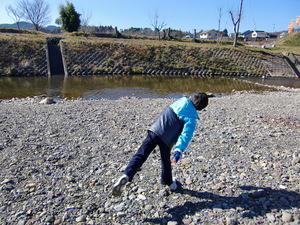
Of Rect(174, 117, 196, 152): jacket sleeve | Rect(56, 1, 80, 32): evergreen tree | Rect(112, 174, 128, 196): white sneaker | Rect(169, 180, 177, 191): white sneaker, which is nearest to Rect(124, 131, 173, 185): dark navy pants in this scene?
Rect(112, 174, 128, 196): white sneaker

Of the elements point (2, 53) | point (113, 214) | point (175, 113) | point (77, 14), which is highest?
point (77, 14)

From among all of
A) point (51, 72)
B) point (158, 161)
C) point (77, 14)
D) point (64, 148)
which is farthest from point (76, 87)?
point (77, 14)

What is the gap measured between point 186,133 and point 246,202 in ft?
5.38

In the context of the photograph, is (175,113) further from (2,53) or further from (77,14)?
(77,14)

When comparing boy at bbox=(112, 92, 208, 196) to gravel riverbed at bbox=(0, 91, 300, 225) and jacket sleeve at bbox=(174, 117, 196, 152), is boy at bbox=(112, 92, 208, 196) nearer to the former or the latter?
jacket sleeve at bbox=(174, 117, 196, 152)

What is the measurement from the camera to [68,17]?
49.4 m

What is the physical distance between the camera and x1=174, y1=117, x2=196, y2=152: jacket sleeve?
3.95 meters

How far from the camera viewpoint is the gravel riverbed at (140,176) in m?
3.91

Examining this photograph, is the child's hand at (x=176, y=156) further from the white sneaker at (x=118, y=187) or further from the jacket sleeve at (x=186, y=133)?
the white sneaker at (x=118, y=187)

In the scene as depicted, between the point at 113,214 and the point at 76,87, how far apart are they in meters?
19.4

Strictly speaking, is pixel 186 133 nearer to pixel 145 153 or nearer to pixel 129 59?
pixel 145 153

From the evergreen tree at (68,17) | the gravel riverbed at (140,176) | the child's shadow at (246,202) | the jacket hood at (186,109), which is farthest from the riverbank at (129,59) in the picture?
the child's shadow at (246,202)

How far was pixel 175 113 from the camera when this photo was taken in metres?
4.16

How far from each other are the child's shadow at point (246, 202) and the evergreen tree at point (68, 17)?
51.8m
